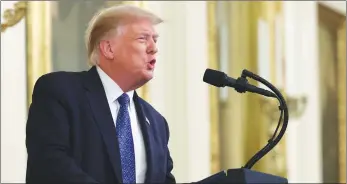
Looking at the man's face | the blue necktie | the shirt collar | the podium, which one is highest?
the man's face

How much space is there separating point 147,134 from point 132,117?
43mm

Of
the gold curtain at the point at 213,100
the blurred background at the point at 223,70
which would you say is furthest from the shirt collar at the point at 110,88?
the gold curtain at the point at 213,100

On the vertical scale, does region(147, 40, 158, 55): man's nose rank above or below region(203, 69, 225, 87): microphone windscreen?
above

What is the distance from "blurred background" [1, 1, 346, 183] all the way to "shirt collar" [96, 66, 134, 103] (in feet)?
2.00

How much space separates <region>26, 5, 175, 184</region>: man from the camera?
1257 millimetres

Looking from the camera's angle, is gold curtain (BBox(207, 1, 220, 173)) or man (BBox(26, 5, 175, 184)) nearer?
man (BBox(26, 5, 175, 184))

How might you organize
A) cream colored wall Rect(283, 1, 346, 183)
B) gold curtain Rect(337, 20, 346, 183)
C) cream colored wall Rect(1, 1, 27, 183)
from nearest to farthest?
cream colored wall Rect(1, 1, 27, 183) → cream colored wall Rect(283, 1, 346, 183) → gold curtain Rect(337, 20, 346, 183)

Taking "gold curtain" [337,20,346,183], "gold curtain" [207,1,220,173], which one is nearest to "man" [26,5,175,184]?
"gold curtain" [207,1,220,173]

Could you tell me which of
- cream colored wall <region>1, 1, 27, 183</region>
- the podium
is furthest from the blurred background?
the podium

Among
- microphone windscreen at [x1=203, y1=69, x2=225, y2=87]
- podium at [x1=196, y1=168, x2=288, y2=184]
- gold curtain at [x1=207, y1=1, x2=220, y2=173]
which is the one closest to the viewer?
podium at [x1=196, y1=168, x2=288, y2=184]

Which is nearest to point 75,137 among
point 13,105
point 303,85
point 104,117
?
point 104,117

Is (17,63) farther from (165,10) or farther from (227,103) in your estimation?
(227,103)

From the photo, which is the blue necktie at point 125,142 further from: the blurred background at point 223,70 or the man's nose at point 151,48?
the blurred background at point 223,70

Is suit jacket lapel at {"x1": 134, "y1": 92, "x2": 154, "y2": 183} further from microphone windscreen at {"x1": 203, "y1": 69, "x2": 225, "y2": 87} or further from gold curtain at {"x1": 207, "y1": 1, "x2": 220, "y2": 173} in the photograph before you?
gold curtain at {"x1": 207, "y1": 1, "x2": 220, "y2": 173}
